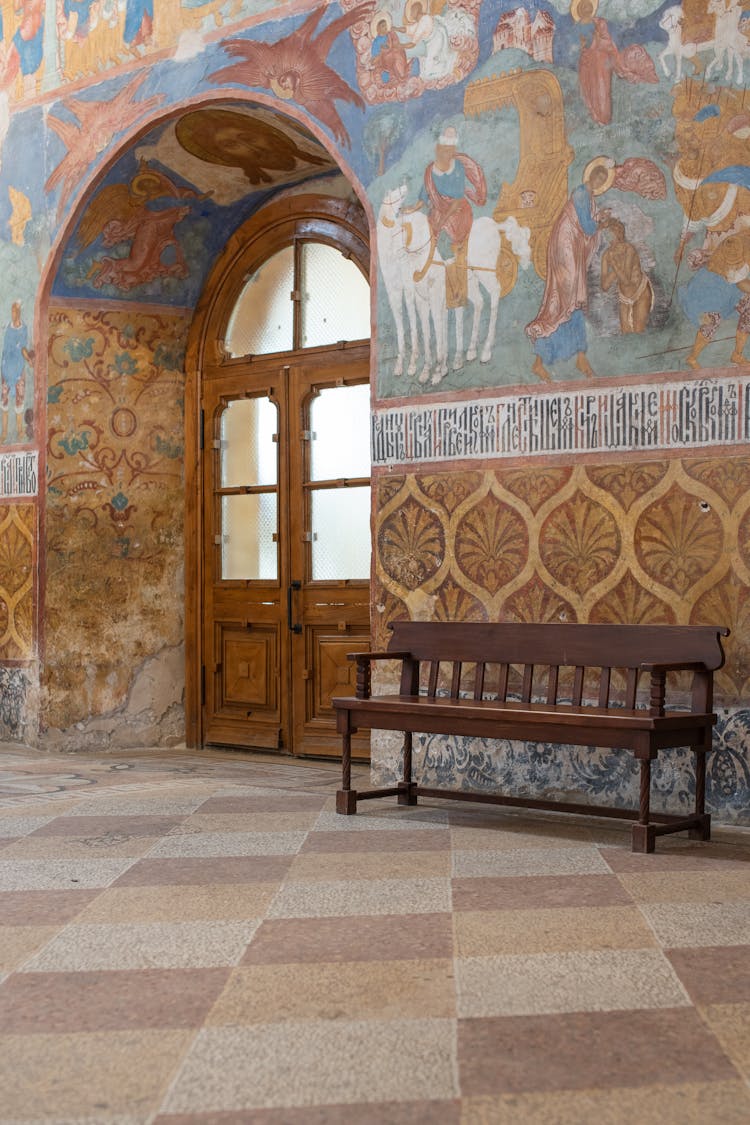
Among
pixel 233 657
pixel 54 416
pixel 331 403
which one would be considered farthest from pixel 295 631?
pixel 54 416

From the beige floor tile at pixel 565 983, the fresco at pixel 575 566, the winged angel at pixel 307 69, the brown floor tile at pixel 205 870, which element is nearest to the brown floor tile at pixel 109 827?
the brown floor tile at pixel 205 870

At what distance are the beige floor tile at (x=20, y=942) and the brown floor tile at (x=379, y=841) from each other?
1357 millimetres

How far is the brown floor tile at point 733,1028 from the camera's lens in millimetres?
2832

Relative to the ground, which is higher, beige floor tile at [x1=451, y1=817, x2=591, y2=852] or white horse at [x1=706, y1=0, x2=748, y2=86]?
white horse at [x1=706, y1=0, x2=748, y2=86]

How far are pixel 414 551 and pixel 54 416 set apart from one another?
10.4 ft

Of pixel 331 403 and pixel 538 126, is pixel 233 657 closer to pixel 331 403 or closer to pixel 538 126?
pixel 331 403

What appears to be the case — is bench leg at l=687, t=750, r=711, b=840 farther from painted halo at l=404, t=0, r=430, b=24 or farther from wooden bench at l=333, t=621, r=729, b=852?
painted halo at l=404, t=0, r=430, b=24

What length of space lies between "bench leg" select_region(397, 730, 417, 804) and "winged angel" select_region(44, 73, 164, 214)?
4.20m

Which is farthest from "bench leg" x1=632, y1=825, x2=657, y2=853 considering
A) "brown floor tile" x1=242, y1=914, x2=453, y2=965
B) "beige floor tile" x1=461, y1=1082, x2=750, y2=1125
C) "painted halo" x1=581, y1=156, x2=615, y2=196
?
"painted halo" x1=581, y1=156, x2=615, y2=196

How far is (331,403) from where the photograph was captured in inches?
324

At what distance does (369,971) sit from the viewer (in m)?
3.52

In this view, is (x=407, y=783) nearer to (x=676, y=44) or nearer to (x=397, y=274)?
(x=397, y=274)

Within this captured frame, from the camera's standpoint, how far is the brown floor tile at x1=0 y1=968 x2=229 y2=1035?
311cm

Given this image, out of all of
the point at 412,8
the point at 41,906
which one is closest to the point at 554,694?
the point at 41,906
